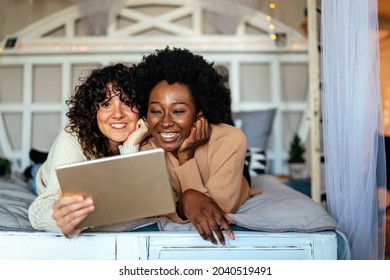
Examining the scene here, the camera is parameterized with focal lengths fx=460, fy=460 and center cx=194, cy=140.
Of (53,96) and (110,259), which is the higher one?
(53,96)

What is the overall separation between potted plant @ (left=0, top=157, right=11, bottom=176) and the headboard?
0.57ft

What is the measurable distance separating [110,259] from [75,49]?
2780 mm

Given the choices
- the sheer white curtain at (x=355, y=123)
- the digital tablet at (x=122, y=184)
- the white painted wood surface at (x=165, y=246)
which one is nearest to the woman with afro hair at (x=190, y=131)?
the white painted wood surface at (x=165, y=246)

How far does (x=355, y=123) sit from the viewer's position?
153 cm

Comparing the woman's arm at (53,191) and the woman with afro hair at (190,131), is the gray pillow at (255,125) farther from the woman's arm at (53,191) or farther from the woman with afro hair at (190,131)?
the woman's arm at (53,191)

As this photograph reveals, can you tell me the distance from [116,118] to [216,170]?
44cm

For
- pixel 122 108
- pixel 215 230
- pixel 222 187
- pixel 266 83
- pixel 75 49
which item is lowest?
pixel 215 230

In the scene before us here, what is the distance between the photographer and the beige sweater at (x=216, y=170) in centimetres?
162

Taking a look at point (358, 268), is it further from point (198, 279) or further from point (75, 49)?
point (75, 49)

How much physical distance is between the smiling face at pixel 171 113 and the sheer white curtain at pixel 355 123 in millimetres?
494

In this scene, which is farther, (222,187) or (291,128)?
(291,128)

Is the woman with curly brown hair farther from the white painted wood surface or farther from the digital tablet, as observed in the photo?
the digital tablet

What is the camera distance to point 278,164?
3.93 m

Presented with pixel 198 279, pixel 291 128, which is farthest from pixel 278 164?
pixel 198 279
